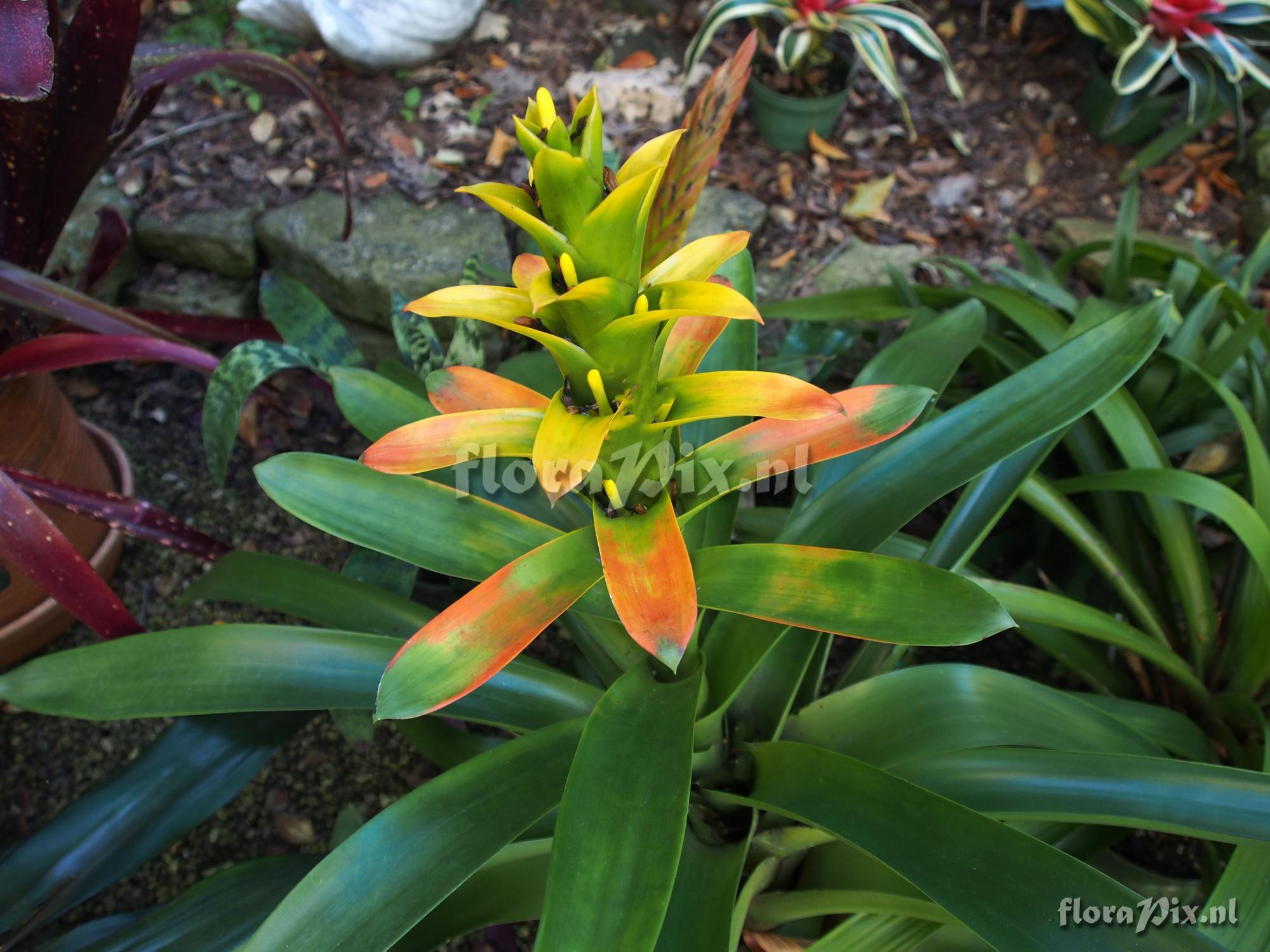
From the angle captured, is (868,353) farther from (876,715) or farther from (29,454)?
(29,454)

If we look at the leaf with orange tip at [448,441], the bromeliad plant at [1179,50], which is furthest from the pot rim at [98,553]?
the bromeliad plant at [1179,50]

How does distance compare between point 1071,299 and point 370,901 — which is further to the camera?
point 1071,299

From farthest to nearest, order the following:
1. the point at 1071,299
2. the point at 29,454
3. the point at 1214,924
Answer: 1. the point at 1071,299
2. the point at 29,454
3. the point at 1214,924

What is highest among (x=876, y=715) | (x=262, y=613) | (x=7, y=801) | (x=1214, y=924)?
(x=876, y=715)

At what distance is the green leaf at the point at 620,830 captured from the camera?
0.67 metres

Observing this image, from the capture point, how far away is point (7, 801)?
150cm

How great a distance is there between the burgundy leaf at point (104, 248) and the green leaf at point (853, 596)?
161 centimetres

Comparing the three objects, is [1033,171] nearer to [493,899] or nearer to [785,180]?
[785,180]

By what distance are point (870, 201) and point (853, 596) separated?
1.79 metres

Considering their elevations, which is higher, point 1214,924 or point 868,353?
point 868,353

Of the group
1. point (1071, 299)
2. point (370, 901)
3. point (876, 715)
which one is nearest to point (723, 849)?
point (876, 715)

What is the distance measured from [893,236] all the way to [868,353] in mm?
517

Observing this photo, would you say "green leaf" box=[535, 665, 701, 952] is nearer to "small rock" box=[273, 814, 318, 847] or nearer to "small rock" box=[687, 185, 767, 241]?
"small rock" box=[273, 814, 318, 847]

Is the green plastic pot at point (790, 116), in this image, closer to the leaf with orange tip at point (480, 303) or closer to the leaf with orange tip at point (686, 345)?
the leaf with orange tip at point (686, 345)
